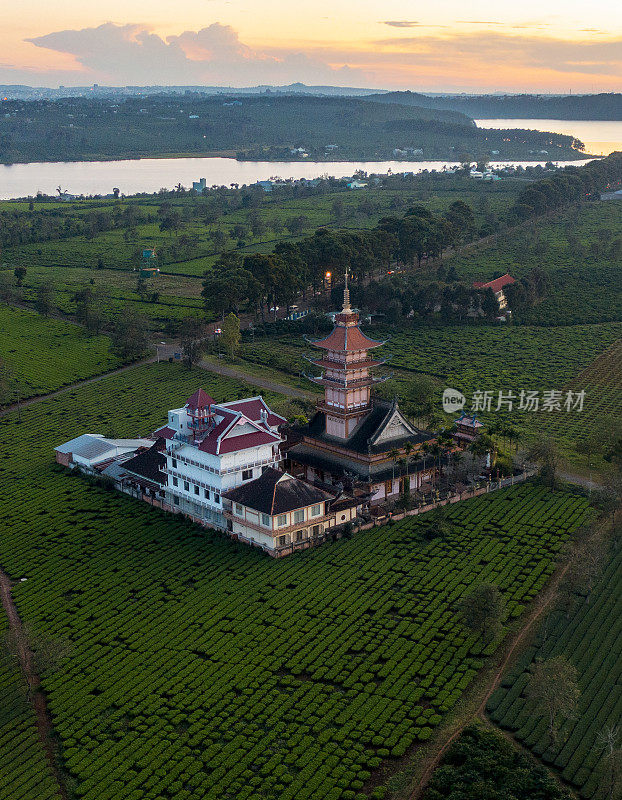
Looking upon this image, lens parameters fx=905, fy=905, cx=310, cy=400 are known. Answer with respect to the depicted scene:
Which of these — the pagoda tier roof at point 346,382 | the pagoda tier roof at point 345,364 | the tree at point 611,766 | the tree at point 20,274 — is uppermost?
the pagoda tier roof at point 345,364

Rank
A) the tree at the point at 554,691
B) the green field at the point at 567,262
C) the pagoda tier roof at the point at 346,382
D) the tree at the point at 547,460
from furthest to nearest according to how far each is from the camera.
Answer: the green field at the point at 567,262
the pagoda tier roof at the point at 346,382
the tree at the point at 547,460
the tree at the point at 554,691

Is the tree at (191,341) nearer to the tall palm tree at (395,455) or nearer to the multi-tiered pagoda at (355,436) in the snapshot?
the multi-tiered pagoda at (355,436)

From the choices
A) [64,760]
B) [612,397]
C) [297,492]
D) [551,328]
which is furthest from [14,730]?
[551,328]

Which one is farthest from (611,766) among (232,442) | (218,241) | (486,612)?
(218,241)

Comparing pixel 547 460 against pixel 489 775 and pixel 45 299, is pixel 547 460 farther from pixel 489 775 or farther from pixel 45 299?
pixel 45 299

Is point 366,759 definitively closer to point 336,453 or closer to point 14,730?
point 14,730

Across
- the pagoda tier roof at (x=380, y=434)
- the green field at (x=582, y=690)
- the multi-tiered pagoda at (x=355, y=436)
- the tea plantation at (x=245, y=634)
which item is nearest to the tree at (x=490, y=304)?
the multi-tiered pagoda at (x=355, y=436)

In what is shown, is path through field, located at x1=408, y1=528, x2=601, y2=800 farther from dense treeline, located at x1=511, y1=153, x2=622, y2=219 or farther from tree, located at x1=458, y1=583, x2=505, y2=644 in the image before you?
dense treeline, located at x1=511, y1=153, x2=622, y2=219
